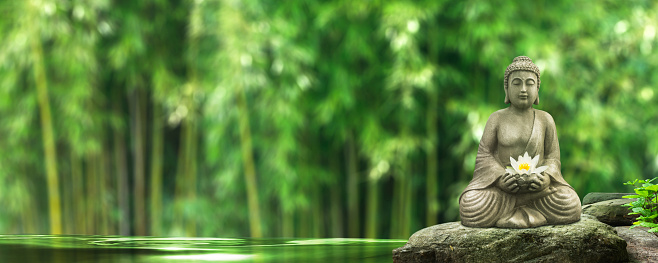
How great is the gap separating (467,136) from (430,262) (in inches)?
69.3

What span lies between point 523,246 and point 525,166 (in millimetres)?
259

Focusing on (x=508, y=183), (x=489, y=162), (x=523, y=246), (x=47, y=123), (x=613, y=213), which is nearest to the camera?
(x=523, y=246)

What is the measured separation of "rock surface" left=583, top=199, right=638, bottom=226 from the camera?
2369 mm

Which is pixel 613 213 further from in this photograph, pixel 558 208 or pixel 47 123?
pixel 47 123

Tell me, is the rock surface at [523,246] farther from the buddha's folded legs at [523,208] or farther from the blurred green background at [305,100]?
the blurred green background at [305,100]

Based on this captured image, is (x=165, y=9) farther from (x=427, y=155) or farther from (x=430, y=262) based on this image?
(x=430, y=262)

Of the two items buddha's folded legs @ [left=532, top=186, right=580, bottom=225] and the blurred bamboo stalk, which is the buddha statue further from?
the blurred bamboo stalk

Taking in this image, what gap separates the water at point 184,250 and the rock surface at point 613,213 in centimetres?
77

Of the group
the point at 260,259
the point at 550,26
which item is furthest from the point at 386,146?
the point at 260,259

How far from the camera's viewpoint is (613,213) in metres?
2.38

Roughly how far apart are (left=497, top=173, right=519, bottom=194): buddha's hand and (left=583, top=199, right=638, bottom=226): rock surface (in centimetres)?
55

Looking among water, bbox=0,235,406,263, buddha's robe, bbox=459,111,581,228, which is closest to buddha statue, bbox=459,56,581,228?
buddha's robe, bbox=459,111,581,228

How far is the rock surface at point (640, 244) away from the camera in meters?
1.99

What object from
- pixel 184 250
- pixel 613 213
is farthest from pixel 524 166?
pixel 184 250
